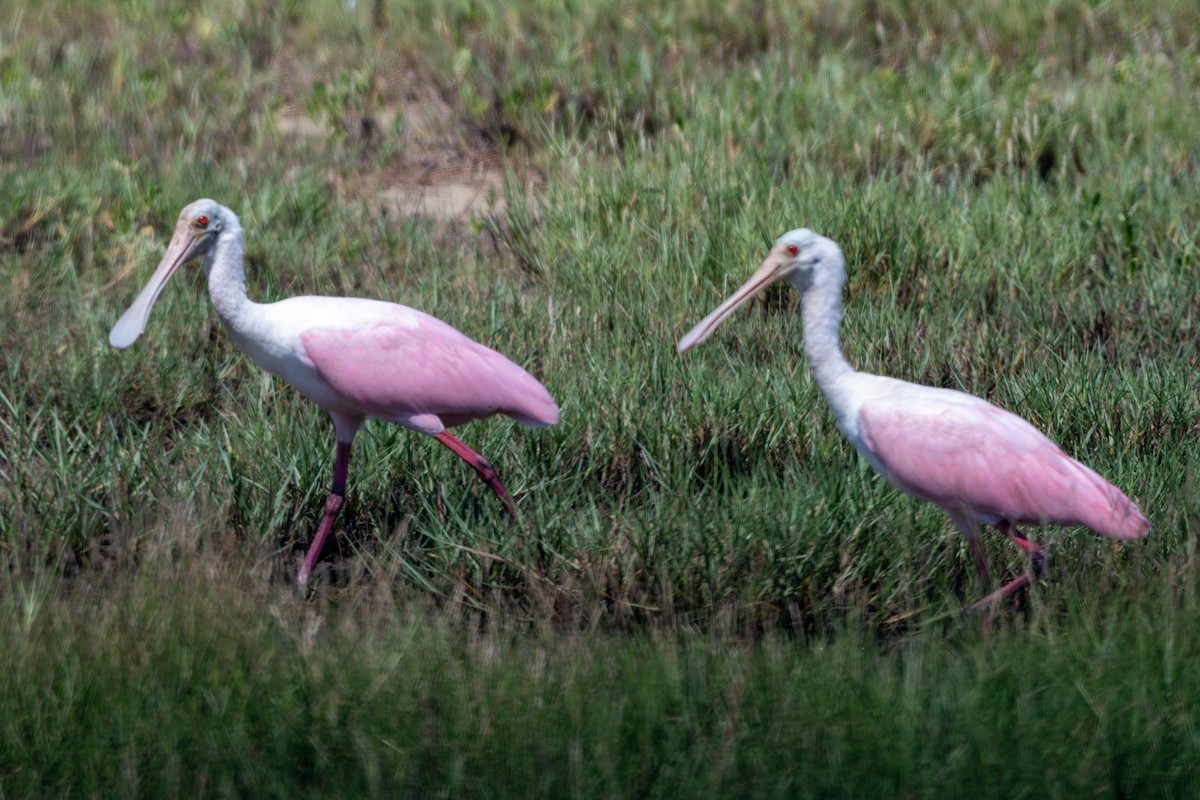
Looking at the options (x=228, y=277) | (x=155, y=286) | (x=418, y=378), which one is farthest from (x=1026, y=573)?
(x=155, y=286)

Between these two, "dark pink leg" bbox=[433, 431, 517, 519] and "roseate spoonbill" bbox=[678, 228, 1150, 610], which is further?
"dark pink leg" bbox=[433, 431, 517, 519]

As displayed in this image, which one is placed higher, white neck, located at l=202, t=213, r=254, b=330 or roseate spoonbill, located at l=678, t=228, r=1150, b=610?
white neck, located at l=202, t=213, r=254, b=330

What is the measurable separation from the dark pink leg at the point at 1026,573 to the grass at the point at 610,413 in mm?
62

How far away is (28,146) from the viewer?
23.2 feet

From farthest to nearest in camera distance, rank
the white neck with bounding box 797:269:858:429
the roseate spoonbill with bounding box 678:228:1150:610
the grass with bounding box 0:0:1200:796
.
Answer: the white neck with bounding box 797:269:858:429 < the roseate spoonbill with bounding box 678:228:1150:610 < the grass with bounding box 0:0:1200:796

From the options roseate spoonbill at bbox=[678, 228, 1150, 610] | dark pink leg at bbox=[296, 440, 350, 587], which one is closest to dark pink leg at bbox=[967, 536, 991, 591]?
roseate spoonbill at bbox=[678, 228, 1150, 610]

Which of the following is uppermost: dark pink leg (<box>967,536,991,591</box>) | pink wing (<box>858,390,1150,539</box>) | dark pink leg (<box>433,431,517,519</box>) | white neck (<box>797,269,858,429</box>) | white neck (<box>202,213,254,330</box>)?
white neck (<box>202,213,254,330</box>)

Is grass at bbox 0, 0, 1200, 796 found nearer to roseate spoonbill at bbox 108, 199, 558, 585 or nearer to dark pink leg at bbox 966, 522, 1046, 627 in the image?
dark pink leg at bbox 966, 522, 1046, 627

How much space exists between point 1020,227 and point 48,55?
5186 millimetres

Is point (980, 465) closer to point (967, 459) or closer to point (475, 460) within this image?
point (967, 459)

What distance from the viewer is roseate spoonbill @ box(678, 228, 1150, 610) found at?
11.4 feet

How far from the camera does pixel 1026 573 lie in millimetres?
3373

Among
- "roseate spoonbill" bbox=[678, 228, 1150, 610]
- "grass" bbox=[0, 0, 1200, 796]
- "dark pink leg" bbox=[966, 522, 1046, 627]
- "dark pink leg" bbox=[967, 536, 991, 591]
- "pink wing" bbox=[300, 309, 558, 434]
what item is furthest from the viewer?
"pink wing" bbox=[300, 309, 558, 434]

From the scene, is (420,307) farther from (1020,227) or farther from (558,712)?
(558,712)
